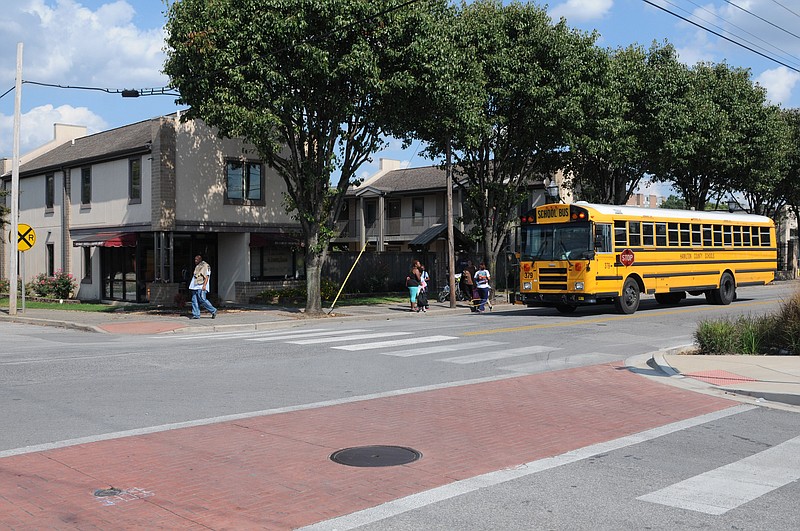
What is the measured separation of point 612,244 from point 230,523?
1917cm

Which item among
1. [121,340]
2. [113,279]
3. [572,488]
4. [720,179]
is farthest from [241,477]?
[720,179]

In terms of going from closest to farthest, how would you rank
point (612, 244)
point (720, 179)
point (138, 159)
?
point (612, 244) → point (138, 159) → point (720, 179)

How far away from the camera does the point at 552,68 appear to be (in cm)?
2728

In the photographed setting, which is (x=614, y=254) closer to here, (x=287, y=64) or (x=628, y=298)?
(x=628, y=298)

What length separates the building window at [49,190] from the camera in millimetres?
34688

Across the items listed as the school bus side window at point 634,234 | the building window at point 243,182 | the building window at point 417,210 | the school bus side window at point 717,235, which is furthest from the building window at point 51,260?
the school bus side window at point 717,235

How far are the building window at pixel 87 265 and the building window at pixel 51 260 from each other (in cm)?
307

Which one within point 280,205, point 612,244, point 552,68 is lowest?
point 612,244

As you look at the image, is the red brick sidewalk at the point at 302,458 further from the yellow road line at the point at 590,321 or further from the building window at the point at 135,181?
the building window at the point at 135,181

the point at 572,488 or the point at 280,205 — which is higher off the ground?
the point at 280,205

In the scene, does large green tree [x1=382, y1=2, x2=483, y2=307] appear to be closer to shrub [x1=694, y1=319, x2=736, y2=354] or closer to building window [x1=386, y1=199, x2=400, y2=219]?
shrub [x1=694, y1=319, x2=736, y2=354]

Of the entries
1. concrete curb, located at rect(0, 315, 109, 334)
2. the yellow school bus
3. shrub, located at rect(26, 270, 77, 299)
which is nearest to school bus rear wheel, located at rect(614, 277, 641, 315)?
the yellow school bus

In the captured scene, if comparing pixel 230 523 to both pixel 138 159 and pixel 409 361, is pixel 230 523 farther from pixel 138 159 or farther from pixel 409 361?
pixel 138 159

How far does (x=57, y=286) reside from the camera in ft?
108
